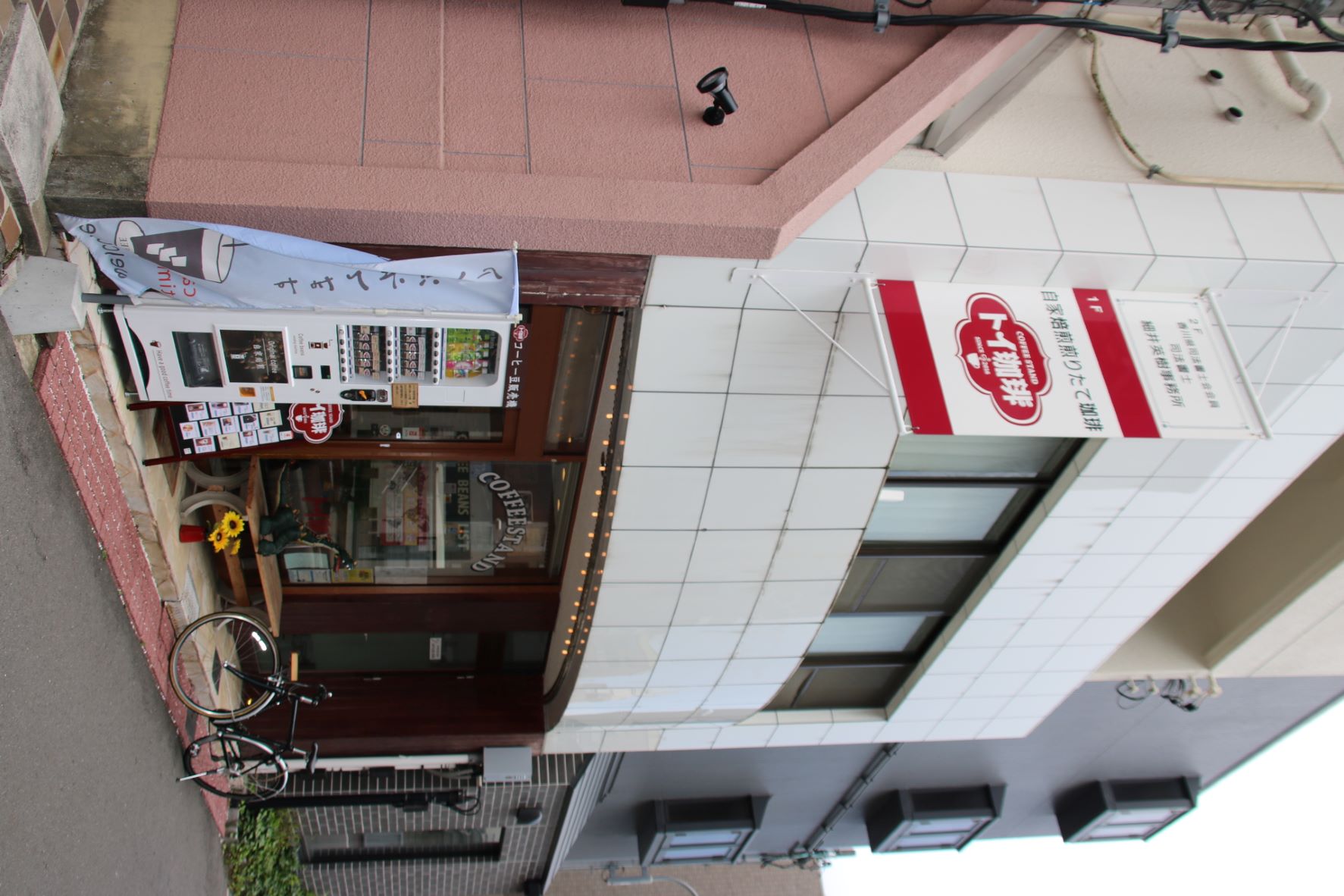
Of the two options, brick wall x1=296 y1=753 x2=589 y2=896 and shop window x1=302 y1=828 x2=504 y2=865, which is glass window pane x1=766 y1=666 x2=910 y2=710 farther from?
shop window x1=302 y1=828 x2=504 y2=865

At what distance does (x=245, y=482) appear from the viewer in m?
5.50

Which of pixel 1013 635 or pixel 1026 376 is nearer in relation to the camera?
pixel 1026 376

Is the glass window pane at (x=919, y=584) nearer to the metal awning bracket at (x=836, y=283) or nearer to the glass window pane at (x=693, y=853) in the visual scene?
the metal awning bracket at (x=836, y=283)

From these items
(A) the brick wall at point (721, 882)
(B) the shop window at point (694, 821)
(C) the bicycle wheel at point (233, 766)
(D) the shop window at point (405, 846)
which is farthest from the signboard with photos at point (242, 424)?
(A) the brick wall at point (721, 882)

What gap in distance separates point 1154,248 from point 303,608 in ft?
18.3

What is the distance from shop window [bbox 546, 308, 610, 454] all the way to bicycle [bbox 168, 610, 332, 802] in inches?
86.0

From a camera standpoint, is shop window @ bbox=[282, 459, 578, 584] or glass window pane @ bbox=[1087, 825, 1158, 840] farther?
glass window pane @ bbox=[1087, 825, 1158, 840]

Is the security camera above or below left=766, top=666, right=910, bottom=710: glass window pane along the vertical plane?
above

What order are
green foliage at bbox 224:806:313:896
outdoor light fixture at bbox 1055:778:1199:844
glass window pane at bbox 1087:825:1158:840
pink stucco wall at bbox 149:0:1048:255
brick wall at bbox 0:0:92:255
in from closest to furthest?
brick wall at bbox 0:0:92:255 → pink stucco wall at bbox 149:0:1048:255 → green foliage at bbox 224:806:313:896 → outdoor light fixture at bbox 1055:778:1199:844 → glass window pane at bbox 1087:825:1158:840

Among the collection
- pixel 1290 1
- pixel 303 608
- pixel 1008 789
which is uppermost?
pixel 1290 1

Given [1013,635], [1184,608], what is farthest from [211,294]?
[1184,608]

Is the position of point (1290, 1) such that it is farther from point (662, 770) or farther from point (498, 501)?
point (662, 770)

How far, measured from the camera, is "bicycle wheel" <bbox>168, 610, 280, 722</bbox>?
18.0ft

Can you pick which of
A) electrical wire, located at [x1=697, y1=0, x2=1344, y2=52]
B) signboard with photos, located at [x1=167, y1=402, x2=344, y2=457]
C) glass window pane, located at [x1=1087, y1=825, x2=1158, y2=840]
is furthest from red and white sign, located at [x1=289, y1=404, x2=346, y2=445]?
glass window pane, located at [x1=1087, y1=825, x2=1158, y2=840]
